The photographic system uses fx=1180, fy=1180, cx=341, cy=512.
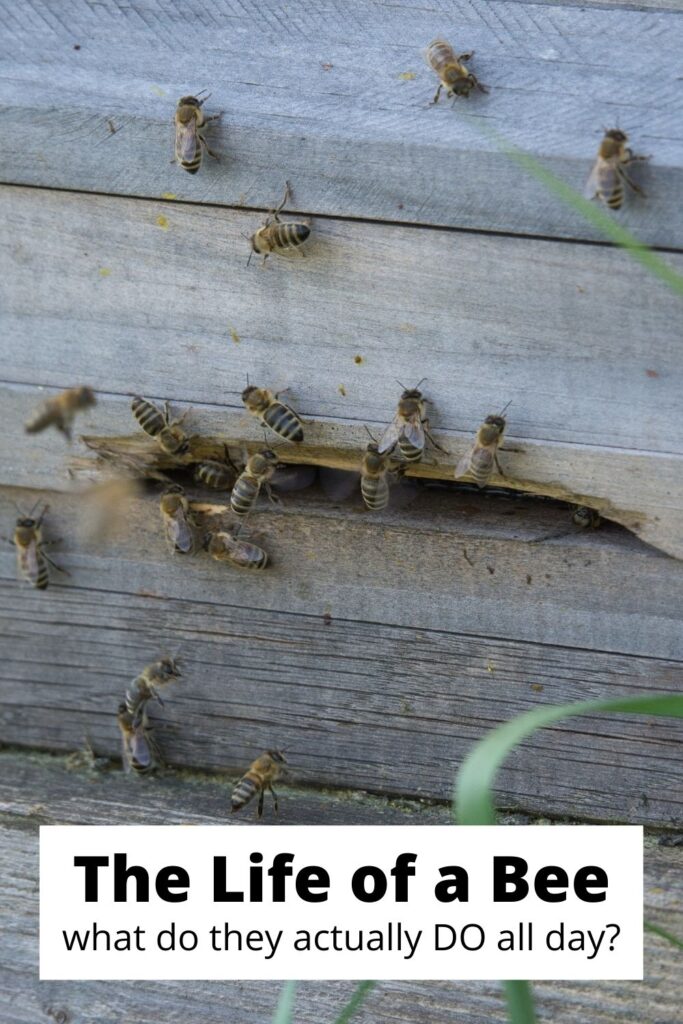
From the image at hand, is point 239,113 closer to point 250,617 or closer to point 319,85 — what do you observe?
point 319,85

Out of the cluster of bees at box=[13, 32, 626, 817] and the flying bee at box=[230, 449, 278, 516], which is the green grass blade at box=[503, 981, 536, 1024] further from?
the flying bee at box=[230, 449, 278, 516]

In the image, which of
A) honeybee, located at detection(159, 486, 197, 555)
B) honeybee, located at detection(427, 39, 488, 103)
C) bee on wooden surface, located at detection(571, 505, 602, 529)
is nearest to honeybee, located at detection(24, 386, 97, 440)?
honeybee, located at detection(159, 486, 197, 555)

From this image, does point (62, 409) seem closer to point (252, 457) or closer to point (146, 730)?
point (252, 457)

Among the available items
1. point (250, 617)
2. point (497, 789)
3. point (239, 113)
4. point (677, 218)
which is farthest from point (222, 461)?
point (677, 218)

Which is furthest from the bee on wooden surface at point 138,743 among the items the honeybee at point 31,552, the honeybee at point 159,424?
the honeybee at point 159,424

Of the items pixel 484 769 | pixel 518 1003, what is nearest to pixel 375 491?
pixel 484 769

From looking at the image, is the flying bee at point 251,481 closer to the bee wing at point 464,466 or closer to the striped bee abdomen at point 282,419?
the striped bee abdomen at point 282,419
